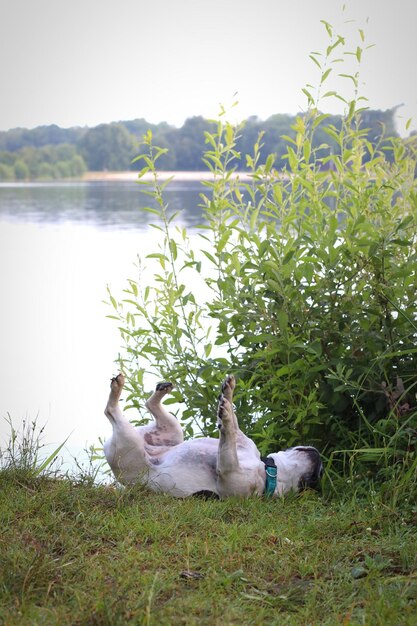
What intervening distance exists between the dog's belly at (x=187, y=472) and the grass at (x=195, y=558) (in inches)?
4.3

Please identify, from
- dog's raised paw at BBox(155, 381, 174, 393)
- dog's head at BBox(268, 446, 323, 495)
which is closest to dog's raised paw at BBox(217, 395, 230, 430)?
dog's head at BBox(268, 446, 323, 495)

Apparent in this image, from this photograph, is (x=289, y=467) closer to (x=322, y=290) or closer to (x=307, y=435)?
(x=307, y=435)

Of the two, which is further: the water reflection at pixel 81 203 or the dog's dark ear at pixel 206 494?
the water reflection at pixel 81 203

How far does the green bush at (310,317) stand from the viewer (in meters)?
3.86

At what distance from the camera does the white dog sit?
138 inches

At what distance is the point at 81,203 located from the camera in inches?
505

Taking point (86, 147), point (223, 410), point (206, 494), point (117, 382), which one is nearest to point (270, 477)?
point (206, 494)

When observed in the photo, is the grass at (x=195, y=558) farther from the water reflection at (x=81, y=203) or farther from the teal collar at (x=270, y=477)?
the water reflection at (x=81, y=203)

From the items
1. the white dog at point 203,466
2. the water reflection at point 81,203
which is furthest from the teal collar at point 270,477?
the water reflection at point 81,203

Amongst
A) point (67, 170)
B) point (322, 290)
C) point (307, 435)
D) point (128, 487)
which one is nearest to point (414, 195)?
point (322, 290)

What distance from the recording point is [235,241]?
4.48m

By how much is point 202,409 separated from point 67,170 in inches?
312

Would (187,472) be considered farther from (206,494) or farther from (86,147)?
(86,147)

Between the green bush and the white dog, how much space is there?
25cm
